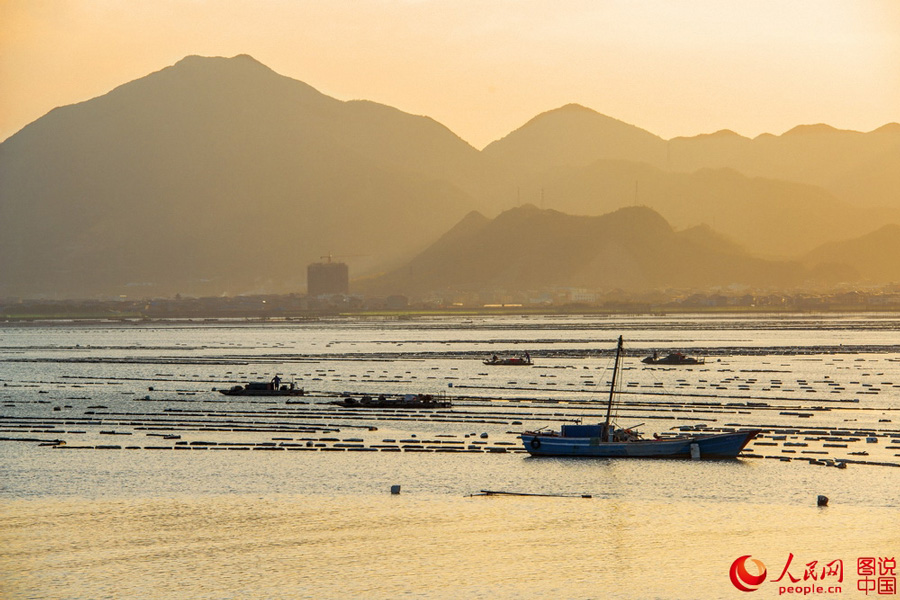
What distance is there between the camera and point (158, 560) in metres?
48.3

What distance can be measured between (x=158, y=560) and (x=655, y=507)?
76.8 feet

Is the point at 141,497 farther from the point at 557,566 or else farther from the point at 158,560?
the point at 557,566

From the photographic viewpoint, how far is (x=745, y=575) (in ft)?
147

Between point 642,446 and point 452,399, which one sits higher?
point 642,446

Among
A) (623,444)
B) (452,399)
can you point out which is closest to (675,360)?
(452,399)

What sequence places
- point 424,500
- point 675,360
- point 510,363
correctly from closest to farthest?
point 424,500 < point 510,363 < point 675,360

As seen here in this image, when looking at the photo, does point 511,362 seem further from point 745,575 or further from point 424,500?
point 745,575

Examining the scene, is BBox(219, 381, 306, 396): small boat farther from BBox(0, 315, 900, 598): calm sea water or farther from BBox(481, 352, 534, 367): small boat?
BBox(481, 352, 534, 367): small boat

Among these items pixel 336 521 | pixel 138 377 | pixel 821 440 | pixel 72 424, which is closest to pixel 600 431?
pixel 821 440

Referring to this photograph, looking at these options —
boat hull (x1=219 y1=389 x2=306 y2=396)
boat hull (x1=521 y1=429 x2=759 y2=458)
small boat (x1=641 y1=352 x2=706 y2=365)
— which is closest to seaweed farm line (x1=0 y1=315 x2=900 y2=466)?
boat hull (x1=219 y1=389 x2=306 y2=396)

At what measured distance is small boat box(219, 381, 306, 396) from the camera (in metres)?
115

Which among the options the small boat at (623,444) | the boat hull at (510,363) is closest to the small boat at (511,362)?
the boat hull at (510,363)

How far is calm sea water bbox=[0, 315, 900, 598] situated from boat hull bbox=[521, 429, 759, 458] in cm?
125

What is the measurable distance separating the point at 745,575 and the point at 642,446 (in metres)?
26.6
